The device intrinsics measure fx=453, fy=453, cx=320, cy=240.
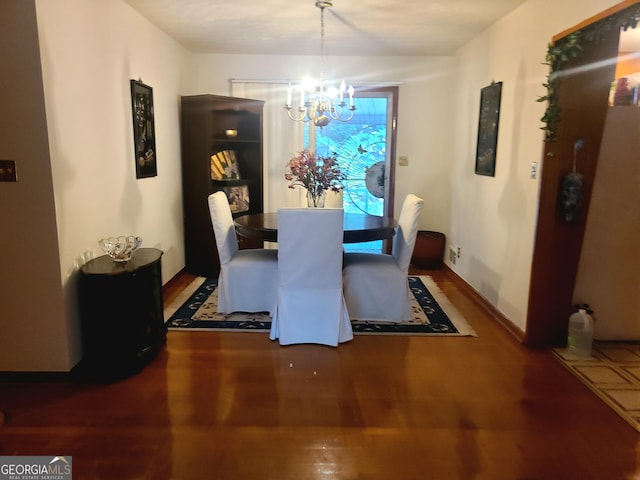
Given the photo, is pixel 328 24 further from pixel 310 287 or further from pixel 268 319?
pixel 268 319

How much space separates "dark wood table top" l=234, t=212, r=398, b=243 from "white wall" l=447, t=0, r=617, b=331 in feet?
2.97

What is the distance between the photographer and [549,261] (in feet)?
9.91

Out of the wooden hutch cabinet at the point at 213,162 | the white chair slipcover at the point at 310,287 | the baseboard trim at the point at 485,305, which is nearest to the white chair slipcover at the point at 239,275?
the white chair slipcover at the point at 310,287

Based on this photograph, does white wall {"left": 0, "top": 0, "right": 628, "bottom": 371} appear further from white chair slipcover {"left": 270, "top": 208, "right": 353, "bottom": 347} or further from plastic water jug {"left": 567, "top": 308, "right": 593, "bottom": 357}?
white chair slipcover {"left": 270, "top": 208, "right": 353, "bottom": 347}

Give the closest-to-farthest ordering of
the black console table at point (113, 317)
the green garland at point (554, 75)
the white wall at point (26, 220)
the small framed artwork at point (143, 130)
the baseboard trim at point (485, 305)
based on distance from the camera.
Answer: the white wall at point (26, 220), the black console table at point (113, 317), the green garland at point (554, 75), the baseboard trim at point (485, 305), the small framed artwork at point (143, 130)

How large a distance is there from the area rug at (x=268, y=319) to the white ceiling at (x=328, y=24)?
2.37 meters

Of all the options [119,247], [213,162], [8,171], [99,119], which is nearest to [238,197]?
[213,162]

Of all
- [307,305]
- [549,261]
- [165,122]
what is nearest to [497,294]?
[549,261]

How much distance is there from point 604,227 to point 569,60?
3.82 feet

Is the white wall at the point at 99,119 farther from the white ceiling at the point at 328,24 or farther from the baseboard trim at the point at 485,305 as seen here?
the baseboard trim at the point at 485,305

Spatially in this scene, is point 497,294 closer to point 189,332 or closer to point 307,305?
point 307,305

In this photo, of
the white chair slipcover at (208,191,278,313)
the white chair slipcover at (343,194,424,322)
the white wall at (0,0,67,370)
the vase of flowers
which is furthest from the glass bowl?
the white chair slipcover at (343,194,424,322)

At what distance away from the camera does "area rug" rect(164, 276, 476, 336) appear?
3.41m

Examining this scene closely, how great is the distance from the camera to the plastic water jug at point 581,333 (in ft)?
9.77
